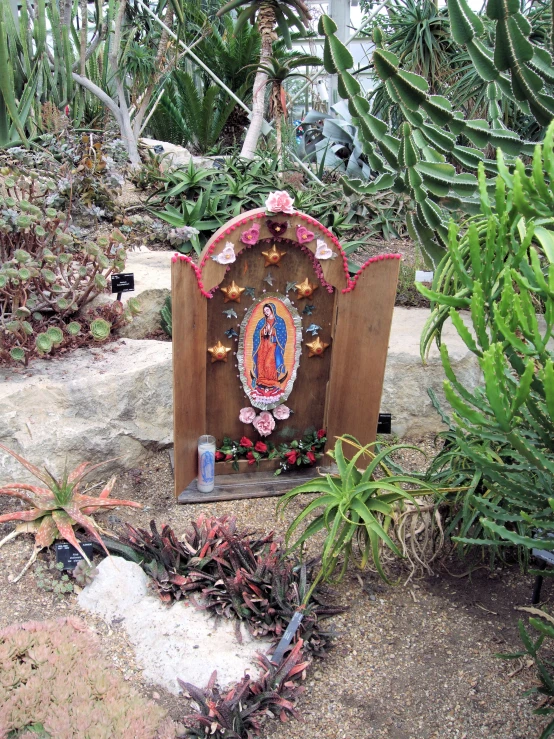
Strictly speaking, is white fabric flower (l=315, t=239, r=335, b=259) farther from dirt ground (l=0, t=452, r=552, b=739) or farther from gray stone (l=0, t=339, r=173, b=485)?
dirt ground (l=0, t=452, r=552, b=739)

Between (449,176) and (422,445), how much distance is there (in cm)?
190

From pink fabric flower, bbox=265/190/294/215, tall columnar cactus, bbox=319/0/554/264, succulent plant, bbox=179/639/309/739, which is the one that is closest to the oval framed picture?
pink fabric flower, bbox=265/190/294/215

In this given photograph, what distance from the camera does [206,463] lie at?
3.47 meters

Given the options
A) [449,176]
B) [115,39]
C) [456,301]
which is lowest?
[456,301]

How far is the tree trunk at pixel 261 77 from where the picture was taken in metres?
5.86

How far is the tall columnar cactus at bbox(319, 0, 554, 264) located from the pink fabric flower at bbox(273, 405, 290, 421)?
117cm

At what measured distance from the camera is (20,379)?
3.44 meters

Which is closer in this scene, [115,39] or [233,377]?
[233,377]

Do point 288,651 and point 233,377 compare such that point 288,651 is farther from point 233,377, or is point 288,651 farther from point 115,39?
point 115,39

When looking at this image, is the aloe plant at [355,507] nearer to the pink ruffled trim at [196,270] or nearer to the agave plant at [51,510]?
the agave plant at [51,510]

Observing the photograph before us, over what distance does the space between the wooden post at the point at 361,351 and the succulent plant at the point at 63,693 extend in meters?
1.76

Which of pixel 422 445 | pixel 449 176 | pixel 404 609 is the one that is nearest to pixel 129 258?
pixel 422 445

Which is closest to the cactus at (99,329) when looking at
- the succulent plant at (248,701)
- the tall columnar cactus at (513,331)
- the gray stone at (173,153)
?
the succulent plant at (248,701)

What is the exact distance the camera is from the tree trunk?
19.2 ft
